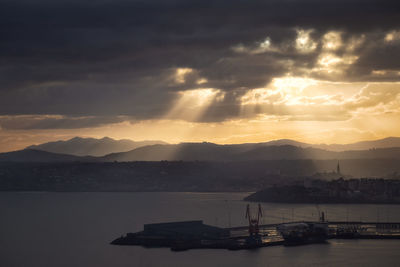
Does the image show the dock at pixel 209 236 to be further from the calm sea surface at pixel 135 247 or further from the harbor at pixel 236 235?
the calm sea surface at pixel 135 247

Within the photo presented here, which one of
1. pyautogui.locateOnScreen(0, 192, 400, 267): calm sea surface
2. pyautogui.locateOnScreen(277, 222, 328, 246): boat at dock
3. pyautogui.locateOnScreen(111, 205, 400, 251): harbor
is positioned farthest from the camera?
pyautogui.locateOnScreen(277, 222, 328, 246): boat at dock

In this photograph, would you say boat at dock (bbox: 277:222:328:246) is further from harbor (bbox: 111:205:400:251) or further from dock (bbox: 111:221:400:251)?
dock (bbox: 111:221:400:251)

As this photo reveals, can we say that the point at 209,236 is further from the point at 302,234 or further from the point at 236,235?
the point at 302,234

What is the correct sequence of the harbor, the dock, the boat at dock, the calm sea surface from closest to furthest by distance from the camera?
the calm sea surface → the dock → the harbor → the boat at dock

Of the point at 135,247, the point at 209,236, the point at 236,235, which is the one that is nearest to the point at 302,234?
the point at 236,235

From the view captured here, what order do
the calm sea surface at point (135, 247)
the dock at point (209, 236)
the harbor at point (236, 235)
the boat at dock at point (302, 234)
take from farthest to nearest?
1. the boat at dock at point (302, 234)
2. the harbor at point (236, 235)
3. the dock at point (209, 236)
4. the calm sea surface at point (135, 247)

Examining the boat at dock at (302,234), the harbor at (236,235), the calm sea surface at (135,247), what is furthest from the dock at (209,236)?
the calm sea surface at (135,247)

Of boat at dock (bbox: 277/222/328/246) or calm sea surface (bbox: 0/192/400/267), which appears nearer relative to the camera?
calm sea surface (bbox: 0/192/400/267)

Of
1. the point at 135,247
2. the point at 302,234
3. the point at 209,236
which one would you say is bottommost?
the point at 135,247

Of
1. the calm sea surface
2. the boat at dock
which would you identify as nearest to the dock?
the boat at dock

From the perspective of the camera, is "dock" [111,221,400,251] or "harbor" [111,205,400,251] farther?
"harbor" [111,205,400,251]

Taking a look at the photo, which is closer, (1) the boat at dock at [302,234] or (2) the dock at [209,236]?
(2) the dock at [209,236]

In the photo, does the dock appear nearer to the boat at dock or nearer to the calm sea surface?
the boat at dock

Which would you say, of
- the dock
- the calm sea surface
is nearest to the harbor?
the dock
